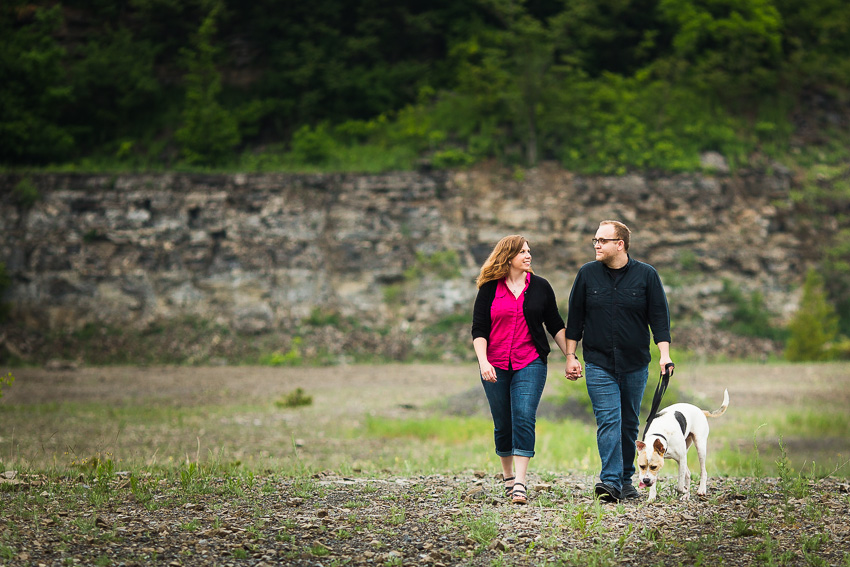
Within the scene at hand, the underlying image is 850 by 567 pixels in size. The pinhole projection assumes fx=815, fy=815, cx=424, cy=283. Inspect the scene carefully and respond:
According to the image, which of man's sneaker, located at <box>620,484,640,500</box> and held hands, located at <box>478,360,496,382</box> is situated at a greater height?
held hands, located at <box>478,360,496,382</box>

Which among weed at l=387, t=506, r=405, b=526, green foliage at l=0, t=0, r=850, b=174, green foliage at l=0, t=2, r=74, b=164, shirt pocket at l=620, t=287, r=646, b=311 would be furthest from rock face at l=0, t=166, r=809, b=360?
weed at l=387, t=506, r=405, b=526

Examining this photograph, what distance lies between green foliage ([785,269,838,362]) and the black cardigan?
22.5m

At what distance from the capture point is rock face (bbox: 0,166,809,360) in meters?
28.7

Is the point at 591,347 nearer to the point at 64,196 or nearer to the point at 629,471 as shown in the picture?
the point at 629,471

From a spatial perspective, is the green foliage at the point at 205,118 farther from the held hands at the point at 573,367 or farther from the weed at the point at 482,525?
the weed at the point at 482,525

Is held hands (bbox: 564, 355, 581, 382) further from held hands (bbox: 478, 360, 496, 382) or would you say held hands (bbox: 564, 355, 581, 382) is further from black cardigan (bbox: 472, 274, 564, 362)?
held hands (bbox: 478, 360, 496, 382)

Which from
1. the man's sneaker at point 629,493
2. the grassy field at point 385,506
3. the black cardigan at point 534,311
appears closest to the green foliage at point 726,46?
the grassy field at point 385,506

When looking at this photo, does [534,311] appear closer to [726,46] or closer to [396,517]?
[396,517]

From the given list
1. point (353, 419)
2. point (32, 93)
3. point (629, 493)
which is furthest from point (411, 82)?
point (629, 493)

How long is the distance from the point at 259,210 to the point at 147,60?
28.0 ft

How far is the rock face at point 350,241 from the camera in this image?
28656 mm

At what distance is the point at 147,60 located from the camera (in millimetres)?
32562

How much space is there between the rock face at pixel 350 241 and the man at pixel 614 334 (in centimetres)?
2151

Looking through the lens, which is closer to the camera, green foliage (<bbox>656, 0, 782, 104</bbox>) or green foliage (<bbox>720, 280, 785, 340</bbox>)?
green foliage (<bbox>720, 280, 785, 340</bbox>)
